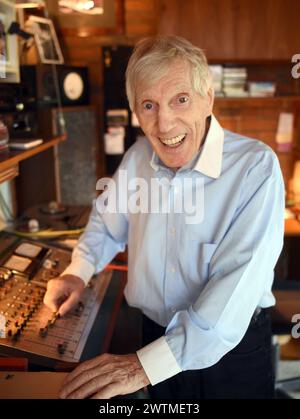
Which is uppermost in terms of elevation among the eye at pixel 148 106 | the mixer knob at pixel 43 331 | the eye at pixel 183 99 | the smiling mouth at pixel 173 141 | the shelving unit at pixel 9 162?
the eye at pixel 183 99

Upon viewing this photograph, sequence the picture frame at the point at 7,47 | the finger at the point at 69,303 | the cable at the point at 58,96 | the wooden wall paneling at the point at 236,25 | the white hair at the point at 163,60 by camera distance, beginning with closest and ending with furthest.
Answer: the white hair at the point at 163,60 < the finger at the point at 69,303 < the picture frame at the point at 7,47 < the cable at the point at 58,96 < the wooden wall paneling at the point at 236,25

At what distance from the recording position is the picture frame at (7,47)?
1.26 metres

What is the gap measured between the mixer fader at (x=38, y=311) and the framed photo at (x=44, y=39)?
3.29ft

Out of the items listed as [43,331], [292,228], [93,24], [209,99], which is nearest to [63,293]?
[43,331]

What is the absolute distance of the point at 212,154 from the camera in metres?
1.02

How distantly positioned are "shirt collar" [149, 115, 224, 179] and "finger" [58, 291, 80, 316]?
1.52 ft

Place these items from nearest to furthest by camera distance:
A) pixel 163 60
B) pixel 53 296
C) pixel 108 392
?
pixel 108 392 → pixel 163 60 → pixel 53 296

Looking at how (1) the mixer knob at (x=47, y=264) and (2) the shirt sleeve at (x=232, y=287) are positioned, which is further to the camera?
(1) the mixer knob at (x=47, y=264)

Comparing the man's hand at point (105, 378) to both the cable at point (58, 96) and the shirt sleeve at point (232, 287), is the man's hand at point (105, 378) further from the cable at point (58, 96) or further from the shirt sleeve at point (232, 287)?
Answer: the cable at point (58, 96)

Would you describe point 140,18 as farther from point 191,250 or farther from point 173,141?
point 191,250

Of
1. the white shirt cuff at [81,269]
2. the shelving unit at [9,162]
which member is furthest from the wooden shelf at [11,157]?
the white shirt cuff at [81,269]

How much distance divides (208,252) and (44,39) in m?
1.61

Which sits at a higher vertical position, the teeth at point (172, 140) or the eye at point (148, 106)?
the eye at point (148, 106)

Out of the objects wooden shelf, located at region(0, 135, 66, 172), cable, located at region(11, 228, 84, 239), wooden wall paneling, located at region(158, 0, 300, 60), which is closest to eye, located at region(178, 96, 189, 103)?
wooden shelf, located at region(0, 135, 66, 172)
